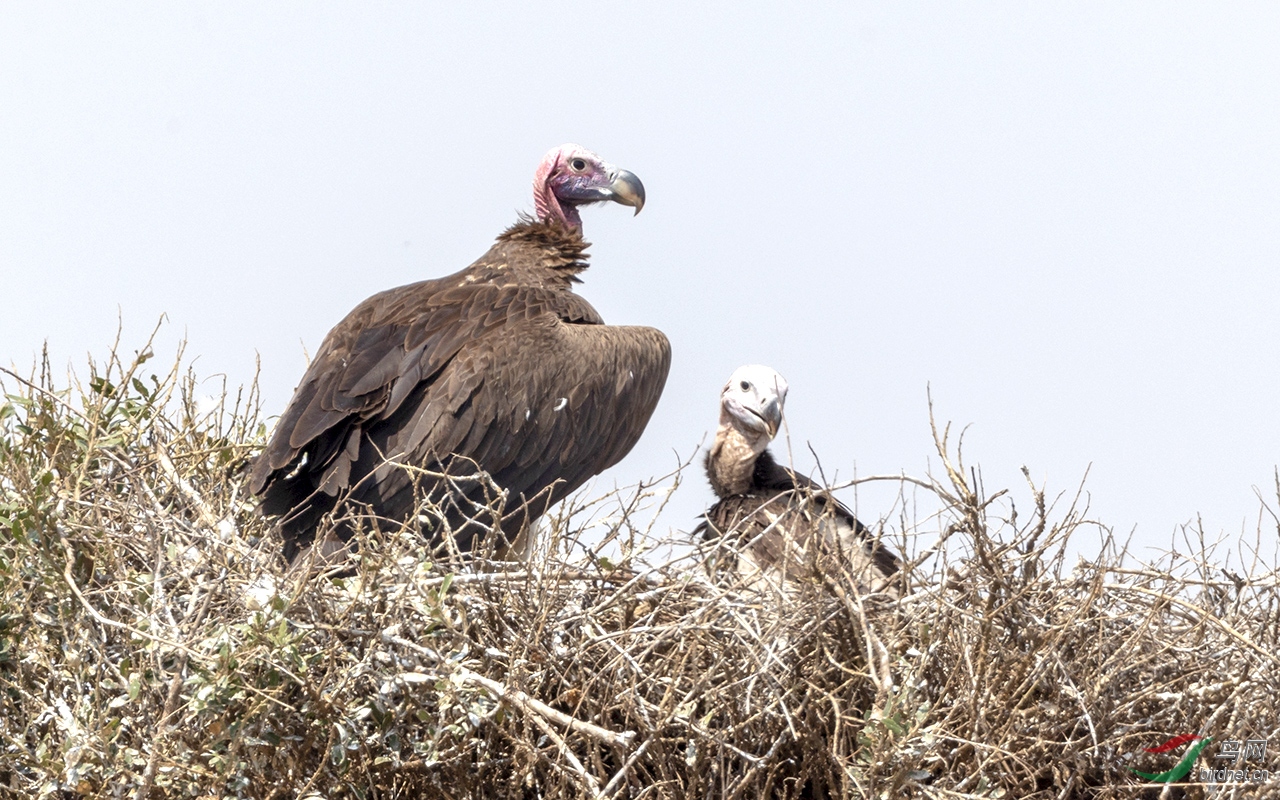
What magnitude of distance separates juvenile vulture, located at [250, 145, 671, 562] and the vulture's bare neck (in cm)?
46

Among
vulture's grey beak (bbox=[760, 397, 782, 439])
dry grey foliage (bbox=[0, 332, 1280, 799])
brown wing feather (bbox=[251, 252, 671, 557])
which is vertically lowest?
dry grey foliage (bbox=[0, 332, 1280, 799])

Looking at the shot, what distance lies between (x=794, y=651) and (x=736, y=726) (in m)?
0.26

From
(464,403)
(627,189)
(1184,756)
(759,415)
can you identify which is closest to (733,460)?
(759,415)

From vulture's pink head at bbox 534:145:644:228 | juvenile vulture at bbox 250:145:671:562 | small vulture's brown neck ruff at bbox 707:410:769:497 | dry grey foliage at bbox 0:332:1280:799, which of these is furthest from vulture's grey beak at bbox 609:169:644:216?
dry grey foliage at bbox 0:332:1280:799

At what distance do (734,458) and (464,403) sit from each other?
1.14 m

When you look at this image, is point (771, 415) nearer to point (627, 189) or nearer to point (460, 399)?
point (460, 399)

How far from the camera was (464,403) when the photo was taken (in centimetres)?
604

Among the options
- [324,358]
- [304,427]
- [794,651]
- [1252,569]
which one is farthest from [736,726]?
[324,358]

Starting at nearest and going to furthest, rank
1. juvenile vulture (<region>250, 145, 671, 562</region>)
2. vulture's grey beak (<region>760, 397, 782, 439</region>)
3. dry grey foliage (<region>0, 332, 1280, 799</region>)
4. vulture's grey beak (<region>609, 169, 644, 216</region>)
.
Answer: dry grey foliage (<region>0, 332, 1280, 799</region>)
juvenile vulture (<region>250, 145, 671, 562</region>)
vulture's grey beak (<region>760, 397, 782, 439</region>)
vulture's grey beak (<region>609, 169, 644, 216</region>)

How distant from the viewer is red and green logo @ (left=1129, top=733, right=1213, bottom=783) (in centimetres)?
421

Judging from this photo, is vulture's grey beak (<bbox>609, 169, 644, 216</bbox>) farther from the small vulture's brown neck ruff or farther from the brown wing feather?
the small vulture's brown neck ruff

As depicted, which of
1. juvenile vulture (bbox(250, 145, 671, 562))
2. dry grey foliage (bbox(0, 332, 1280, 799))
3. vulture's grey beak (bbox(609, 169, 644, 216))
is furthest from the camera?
vulture's grey beak (bbox(609, 169, 644, 216))

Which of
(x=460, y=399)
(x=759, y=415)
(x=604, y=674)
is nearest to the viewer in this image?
(x=604, y=674)

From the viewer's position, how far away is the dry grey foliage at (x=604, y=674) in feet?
13.0
